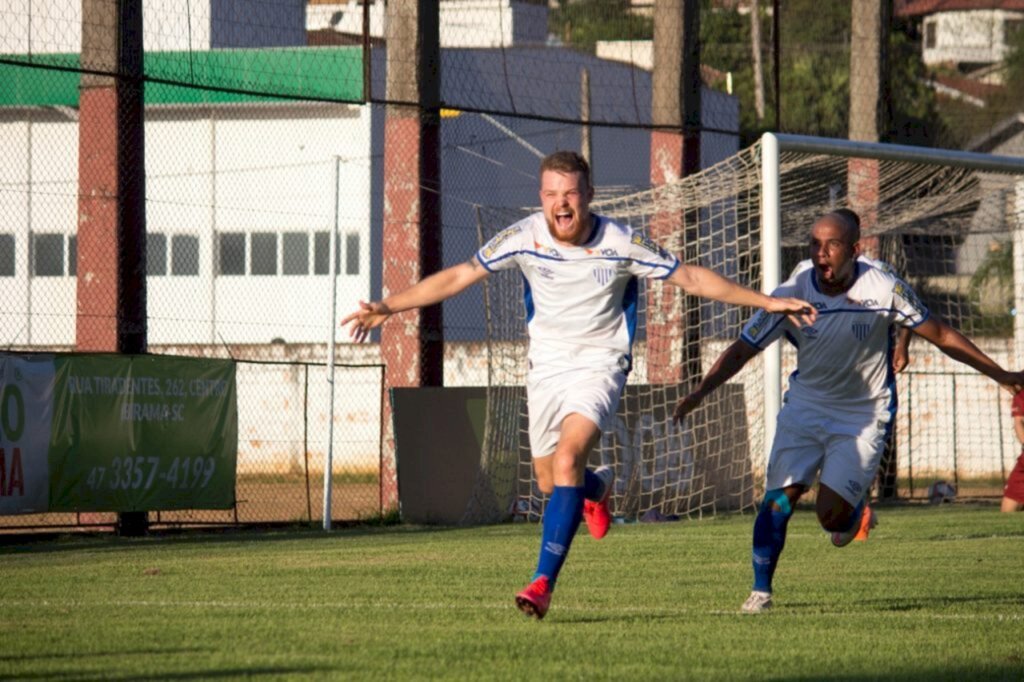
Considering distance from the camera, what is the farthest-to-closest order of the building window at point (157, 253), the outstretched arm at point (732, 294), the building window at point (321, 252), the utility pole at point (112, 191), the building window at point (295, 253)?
the building window at point (295, 253) < the building window at point (157, 253) < the building window at point (321, 252) < the utility pole at point (112, 191) < the outstretched arm at point (732, 294)

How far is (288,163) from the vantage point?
1558 inches

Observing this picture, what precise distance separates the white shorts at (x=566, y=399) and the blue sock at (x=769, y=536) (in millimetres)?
1122

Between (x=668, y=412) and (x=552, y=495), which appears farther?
Answer: (x=668, y=412)

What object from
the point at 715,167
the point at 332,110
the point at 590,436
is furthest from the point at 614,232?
the point at 332,110

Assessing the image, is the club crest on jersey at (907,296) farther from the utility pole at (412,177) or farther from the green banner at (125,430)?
the utility pole at (412,177)

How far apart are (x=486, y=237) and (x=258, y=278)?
22.3 metres

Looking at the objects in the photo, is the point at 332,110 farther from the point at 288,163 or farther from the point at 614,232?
the point at 614,232

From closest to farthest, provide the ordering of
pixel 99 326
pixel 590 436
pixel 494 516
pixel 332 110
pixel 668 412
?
pixel 590 436 → pixel 99 326 → pixel 494 516 → pixel 668 412 → pixel 332 110

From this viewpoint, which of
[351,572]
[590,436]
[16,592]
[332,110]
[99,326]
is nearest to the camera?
[590,436]

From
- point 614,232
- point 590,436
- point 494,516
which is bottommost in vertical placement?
point 494,516

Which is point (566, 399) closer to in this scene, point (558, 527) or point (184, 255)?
point (558, 527)

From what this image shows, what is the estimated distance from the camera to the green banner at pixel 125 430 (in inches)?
619

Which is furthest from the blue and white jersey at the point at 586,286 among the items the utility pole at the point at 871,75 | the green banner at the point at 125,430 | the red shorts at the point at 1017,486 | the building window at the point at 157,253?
the building window at the point at 157,253

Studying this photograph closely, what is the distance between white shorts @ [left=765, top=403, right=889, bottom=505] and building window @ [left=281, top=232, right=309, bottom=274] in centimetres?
3181
